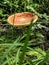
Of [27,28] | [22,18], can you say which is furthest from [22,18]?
[27,28]

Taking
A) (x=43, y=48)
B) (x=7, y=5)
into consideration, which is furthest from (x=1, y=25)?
(x=43, y=48)

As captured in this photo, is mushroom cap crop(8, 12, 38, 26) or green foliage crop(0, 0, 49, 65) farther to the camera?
mushroom cap crop(8, 12, 38, 26)

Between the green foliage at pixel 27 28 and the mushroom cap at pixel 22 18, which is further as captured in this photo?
the mushroom cap at pixel 22 18

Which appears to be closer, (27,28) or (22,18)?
(27,28)

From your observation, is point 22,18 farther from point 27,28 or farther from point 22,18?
point 27,28

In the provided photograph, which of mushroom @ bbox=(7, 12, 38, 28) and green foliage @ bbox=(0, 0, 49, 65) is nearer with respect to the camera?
green foliage @ bbox=(0, 0, 49, 65)

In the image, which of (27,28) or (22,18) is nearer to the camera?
(27,28)

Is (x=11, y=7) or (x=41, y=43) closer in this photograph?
(x=41, y=43)

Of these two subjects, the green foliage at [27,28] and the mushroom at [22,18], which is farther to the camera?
the mushroom at [22,18]

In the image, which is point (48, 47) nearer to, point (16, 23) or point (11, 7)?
point (16, 23)

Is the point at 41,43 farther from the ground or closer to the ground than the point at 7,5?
closer to the ground

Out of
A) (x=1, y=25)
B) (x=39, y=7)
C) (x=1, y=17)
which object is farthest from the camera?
(x=39, y=7)
